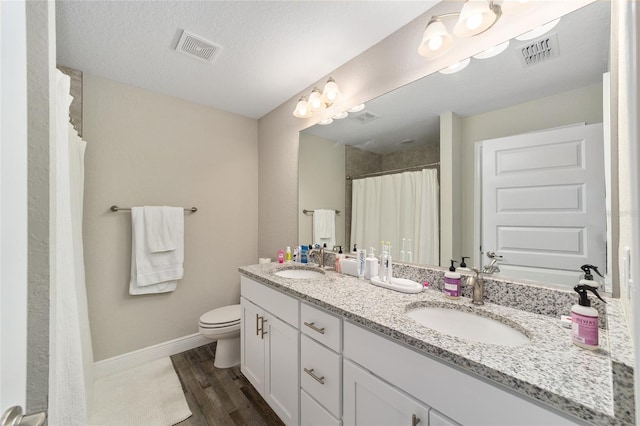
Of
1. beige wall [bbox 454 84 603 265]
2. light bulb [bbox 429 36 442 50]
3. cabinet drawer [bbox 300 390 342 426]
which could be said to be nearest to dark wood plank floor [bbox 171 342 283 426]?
cabinet drawer [bbox 300 390 342 426]

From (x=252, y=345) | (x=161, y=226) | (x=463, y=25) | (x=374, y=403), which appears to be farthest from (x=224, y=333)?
(x=463, y=25)

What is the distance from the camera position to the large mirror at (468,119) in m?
0.92

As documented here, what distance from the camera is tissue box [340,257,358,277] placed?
157cm

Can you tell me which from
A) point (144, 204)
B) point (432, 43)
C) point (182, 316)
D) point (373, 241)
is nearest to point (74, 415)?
point (182, 316)

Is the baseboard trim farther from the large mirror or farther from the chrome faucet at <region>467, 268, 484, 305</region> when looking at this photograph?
the chrome faucet at <region>467, 268, 484, 305</region>

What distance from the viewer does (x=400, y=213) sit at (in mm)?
1536

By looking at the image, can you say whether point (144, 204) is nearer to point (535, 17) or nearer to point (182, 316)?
point (182, 316)

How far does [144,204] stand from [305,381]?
1.85 metres

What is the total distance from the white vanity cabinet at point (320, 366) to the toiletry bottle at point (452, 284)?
1.75 feet

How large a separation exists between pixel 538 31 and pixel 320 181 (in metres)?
1.44

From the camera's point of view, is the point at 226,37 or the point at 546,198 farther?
the point at 226,37

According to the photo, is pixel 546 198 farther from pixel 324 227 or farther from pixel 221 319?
pixel 221 319

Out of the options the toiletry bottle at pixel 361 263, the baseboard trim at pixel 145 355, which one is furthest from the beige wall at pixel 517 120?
the baseboard trim at pixel 145 355

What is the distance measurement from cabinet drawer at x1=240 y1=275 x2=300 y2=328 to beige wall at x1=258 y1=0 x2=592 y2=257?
2.01 ft
